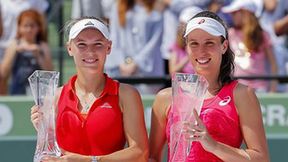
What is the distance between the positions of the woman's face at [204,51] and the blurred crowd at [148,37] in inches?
128

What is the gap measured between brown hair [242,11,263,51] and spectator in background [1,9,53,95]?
1649mm

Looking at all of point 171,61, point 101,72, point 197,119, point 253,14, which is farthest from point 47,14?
point 197,119

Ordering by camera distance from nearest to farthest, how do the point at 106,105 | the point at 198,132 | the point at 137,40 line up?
1. the point at 198,132
2. the point at 106,105
3. the point at 137,40

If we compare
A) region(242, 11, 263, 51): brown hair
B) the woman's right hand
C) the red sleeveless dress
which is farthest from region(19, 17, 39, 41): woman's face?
the woman's right hand

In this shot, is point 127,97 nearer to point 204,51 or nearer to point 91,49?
→ point 91,49

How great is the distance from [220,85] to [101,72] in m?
0.54

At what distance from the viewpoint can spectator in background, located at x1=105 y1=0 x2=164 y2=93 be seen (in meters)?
7.18

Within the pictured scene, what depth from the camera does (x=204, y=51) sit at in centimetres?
362

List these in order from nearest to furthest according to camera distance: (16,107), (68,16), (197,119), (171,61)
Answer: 1. (197,119)
2. (16,107)
3. (171,61)
4. (68,16)

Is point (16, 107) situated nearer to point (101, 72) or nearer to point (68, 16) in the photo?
point (68, 16)

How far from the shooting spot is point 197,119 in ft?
11.1

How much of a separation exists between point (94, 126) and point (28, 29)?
350 cm

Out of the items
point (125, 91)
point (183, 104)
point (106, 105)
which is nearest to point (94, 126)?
point (106, 105)

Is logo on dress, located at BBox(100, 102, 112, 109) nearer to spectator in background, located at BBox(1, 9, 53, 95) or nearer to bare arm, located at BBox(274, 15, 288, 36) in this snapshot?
spectator in background, located at BBox(1, 9, 53, 95)
